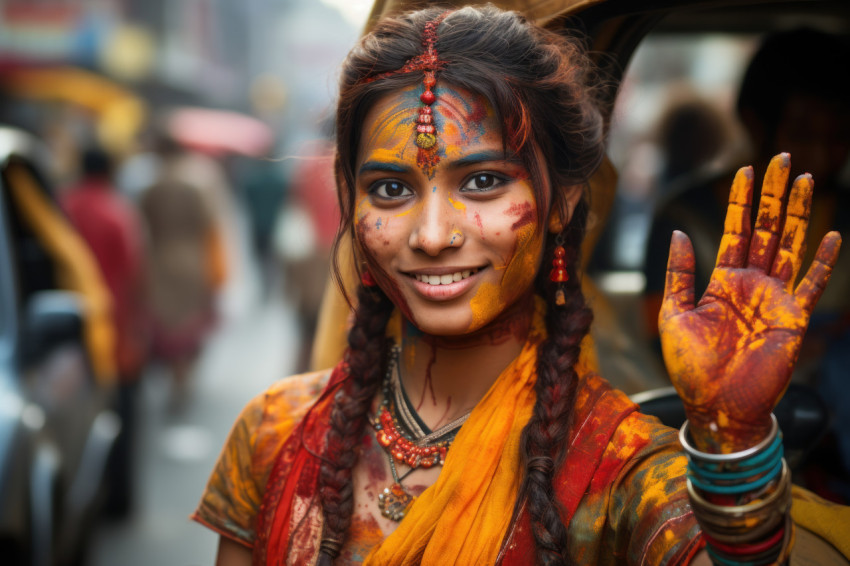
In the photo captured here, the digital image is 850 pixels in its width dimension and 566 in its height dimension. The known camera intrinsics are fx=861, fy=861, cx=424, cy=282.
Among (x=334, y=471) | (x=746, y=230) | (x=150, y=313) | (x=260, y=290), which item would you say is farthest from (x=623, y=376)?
(x=260, y=290)

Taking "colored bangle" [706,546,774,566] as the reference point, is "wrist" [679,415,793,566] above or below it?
above

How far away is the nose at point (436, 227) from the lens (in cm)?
158

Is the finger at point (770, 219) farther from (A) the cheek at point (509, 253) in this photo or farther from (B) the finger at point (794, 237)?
(A) the cheek at point (509, 253)

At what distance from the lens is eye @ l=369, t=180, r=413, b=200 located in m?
1.69

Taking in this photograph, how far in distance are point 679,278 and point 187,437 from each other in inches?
222

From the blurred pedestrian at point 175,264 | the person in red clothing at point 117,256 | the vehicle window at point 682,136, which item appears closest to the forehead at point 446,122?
the vehicle window at point 682,136

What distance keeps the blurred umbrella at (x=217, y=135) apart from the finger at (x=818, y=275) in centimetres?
1313

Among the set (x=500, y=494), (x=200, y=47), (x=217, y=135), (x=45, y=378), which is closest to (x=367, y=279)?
(x=500, y=494)

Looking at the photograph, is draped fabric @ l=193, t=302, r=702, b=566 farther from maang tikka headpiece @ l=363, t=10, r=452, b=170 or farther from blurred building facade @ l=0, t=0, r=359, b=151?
blurred building facade @ l=0, t=0, r=359, b=151

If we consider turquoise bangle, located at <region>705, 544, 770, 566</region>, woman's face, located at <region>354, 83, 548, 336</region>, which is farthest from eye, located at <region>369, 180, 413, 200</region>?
turquoise bangle, located at <region>705, 544, 770, 566</region>

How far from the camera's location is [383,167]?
1674mm

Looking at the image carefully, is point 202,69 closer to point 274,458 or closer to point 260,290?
point 260,290

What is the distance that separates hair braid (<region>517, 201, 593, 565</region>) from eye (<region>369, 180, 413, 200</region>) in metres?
0.33

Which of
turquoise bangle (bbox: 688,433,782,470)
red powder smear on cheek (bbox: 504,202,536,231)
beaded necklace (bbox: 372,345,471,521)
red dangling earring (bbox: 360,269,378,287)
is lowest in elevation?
beaded necklace (bbox: 372,345,471,521)
